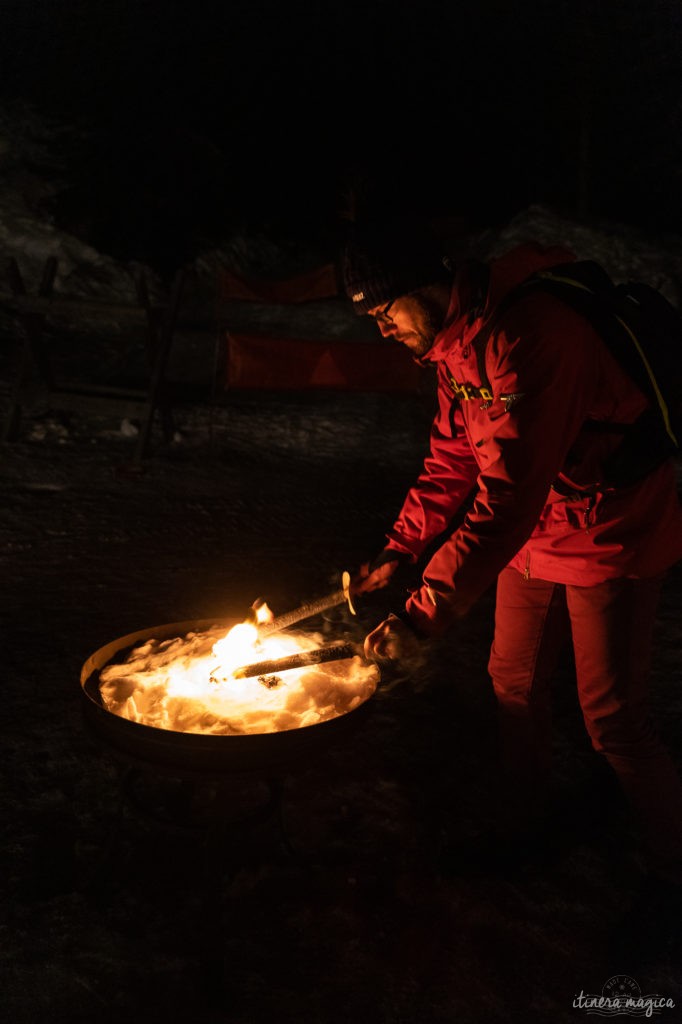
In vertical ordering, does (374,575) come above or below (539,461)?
below

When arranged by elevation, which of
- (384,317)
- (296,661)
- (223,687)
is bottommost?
(223,687)

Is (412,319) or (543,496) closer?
(543,496)

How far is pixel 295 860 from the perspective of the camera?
3.06 metres

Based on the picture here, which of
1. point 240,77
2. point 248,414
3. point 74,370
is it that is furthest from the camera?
point 240,77

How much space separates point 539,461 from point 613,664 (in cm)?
80

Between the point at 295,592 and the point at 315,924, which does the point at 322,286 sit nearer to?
the point at 295,592

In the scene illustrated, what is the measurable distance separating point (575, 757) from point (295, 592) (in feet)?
7.63

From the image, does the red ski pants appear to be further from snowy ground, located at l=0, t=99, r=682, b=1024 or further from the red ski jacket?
snowy ground, located at l=0, t=99, r=682, b=1024

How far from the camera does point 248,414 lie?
1042 cm

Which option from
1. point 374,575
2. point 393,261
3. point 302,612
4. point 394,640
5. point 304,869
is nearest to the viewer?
point 393,261

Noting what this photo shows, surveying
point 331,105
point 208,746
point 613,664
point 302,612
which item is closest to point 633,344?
point 613,664

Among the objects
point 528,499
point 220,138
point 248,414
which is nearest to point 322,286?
point 248,414

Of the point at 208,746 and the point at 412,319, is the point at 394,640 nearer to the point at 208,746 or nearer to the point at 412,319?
the point at 208,746

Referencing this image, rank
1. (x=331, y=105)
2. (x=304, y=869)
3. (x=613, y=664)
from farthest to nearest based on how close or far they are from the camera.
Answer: (x=331, y=105), (x=304, y=869), (x=613, y=664)
